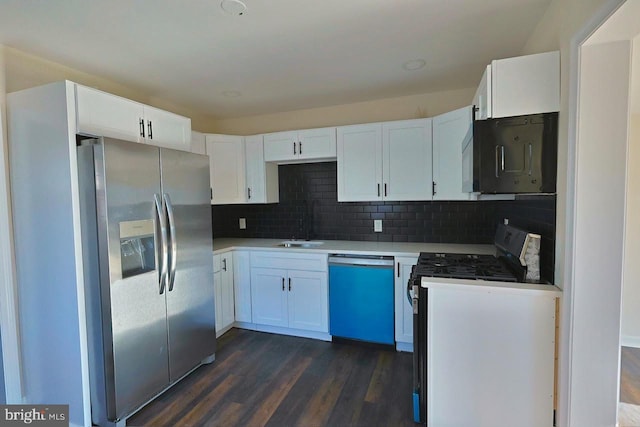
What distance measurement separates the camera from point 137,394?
1952 millimetres

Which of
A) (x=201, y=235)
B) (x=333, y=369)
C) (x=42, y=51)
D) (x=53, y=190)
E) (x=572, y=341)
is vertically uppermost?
(x=42, y=51)

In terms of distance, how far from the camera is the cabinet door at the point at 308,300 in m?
2.96

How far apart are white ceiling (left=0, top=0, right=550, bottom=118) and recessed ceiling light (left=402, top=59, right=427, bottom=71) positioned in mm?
47

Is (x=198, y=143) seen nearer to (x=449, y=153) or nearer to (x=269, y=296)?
(x=269, y=296)

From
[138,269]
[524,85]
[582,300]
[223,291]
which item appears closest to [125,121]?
[138,269]

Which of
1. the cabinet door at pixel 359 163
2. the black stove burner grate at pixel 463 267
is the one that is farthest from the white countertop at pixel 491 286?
the cabinet door at pixel 359 163

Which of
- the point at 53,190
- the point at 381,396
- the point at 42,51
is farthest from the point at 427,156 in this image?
the point at 42,51

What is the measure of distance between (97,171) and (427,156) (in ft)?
8.48

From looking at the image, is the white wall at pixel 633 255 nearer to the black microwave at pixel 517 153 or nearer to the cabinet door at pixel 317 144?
the black microwave at pixel 517 153

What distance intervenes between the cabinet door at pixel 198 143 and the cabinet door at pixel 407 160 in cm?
191

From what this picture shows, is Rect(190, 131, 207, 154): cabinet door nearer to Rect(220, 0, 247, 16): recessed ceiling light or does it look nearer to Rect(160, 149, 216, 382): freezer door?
Rect(160, 149, 216, 382): freezer door

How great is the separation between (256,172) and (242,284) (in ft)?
4.13

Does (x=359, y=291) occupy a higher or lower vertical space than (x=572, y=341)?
lower

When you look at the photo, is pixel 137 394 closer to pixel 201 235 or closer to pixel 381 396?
pixel 201 235
